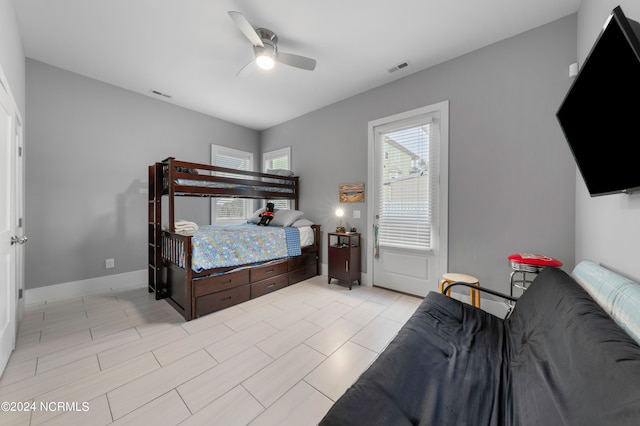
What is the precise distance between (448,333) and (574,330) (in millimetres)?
569

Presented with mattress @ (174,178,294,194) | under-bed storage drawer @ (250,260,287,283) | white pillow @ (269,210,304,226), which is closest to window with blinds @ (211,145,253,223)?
mattress @ (174,178,294,194)

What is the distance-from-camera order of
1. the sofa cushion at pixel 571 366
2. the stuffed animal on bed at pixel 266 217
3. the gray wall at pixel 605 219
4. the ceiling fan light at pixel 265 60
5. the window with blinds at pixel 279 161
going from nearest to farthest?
the sofa cushion at pixel 571 366 < the gray wall at pixel 605 219 < the ceiling fan light at pixel 265 60 < the stuffed animal on bed at pixel 266 217 < the window with blinds at pixel 279 161

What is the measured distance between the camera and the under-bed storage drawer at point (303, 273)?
3.55m

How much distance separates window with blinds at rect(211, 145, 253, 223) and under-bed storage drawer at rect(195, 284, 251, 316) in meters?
A: 1.94

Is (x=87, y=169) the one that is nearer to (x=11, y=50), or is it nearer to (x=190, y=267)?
(x=11, y=50)

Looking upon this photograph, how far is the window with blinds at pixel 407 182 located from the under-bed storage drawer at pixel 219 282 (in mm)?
1880

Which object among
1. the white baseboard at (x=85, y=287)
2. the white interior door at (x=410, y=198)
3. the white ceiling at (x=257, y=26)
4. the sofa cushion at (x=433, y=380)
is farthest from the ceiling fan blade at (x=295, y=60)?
the white baseboard at (x=85, y=287)

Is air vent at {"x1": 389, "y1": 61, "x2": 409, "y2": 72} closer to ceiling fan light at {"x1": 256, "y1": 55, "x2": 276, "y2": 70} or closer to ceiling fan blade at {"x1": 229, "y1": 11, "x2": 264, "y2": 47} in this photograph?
ceiling fan light at {"x1": 256, "y1": 55, "x2": 276, "y2": 70}

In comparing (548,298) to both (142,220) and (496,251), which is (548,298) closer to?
(496,251)

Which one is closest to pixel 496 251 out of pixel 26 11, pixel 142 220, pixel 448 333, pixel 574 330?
pixel 448 333

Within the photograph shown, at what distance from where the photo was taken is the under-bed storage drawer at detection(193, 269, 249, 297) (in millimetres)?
2500

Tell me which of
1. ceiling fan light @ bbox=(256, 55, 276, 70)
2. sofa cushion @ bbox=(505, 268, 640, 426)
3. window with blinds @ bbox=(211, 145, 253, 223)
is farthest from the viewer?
window with blinds @ bbox=(211, 145, 253, 223)

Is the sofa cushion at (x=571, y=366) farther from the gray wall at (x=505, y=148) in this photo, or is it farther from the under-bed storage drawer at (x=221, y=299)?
the under-bed storage drawer at (x=221, y=299)

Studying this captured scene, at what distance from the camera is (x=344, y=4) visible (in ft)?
6.55
